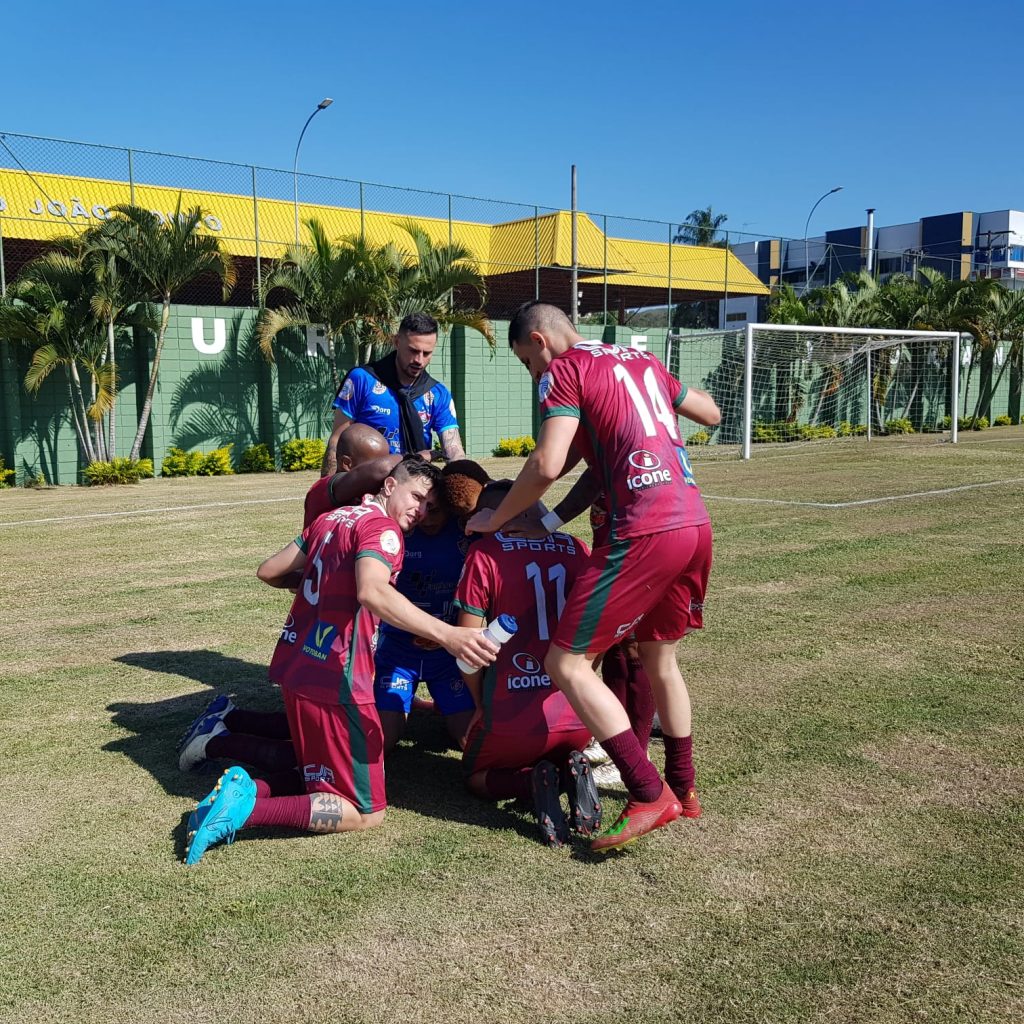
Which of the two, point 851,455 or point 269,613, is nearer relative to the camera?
point 269,613

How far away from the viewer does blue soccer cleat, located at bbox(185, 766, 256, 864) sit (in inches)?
132

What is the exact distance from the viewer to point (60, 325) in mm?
16734

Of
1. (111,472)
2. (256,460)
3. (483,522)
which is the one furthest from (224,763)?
(256,460)

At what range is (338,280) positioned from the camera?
64.9 feet

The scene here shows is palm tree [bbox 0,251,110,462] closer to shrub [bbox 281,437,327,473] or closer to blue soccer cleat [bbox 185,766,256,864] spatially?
shrub [bbox 281,437,327,473]

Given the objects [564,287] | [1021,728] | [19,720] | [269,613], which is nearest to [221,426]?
[564,287]

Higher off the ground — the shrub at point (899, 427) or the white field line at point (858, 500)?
the shrub at point (899, 427)

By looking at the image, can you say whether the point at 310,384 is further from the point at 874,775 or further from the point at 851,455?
the point at 874,775

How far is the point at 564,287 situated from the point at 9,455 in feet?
52.2

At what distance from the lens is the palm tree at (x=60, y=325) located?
16547mm

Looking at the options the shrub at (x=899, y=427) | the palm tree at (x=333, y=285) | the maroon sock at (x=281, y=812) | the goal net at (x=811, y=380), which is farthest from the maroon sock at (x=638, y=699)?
the shrub at (x=899, y=427)

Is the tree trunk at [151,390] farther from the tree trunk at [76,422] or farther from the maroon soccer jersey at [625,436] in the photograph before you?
the maroon soccer jersey at [625,436]

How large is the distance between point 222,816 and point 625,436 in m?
1.89

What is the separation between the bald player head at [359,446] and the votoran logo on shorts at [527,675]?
127cm
